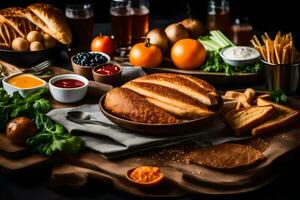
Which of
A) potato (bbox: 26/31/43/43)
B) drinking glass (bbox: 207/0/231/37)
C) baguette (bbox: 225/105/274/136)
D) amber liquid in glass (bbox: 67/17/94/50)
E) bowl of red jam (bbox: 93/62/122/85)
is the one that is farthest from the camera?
drinking glass (bbox: 207/0/231/37)

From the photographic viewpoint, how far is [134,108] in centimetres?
308

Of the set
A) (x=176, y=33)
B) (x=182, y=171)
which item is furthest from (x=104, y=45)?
(x=182, y=171)

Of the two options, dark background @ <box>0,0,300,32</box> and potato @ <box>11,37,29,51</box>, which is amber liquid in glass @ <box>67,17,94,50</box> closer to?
potato @ <box>11,37,29,51</box>

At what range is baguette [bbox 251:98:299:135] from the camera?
314 cm

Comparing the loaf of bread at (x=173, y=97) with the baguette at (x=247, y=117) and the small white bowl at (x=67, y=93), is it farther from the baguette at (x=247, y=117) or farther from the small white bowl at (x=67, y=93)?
the small white bowl at (x=67, y=93)

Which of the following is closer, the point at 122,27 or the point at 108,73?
the point at 108,73

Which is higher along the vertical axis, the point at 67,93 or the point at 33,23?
the point at 33,23

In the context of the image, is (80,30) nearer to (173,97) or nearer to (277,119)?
(173,97)

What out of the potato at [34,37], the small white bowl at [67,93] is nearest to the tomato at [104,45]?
the potato at [34,37]

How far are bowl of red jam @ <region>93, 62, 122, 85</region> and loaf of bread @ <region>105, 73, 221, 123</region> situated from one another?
394 mm

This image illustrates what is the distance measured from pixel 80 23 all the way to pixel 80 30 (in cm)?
5

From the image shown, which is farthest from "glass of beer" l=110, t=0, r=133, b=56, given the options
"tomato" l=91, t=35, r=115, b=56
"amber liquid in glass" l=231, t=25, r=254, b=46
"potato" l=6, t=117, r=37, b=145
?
"potato" l=6, t=117, r=37, b=145

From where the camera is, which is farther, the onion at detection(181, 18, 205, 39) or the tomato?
the onion at detection(181, 18, 205, 39)

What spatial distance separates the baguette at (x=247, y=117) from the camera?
3.14m
